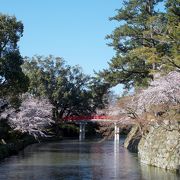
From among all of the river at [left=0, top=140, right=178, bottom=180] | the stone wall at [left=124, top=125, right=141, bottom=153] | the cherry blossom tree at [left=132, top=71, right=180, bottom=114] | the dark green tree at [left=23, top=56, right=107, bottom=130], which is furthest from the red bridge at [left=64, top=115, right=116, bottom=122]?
the river at [left=0, top=140, right=178, bottom=180]

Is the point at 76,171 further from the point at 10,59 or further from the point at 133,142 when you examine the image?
the point at 133,142

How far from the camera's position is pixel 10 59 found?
91.7 ft

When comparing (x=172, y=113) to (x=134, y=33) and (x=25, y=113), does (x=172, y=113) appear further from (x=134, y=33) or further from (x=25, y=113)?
(x=25, y=113)

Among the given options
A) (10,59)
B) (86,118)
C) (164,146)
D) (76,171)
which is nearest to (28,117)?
(10,59)

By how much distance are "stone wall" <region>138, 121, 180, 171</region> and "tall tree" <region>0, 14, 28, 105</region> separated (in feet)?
31.3

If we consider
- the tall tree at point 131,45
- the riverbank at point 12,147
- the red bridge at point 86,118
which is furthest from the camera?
the red bridge at point 86,118

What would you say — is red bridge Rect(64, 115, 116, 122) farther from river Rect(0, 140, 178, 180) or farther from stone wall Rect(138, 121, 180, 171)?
stone wall Rect(138, 121, 180, 171)

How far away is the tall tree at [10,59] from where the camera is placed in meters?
27.7

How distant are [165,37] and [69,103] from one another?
131 ft

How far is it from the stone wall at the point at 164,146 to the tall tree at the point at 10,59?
955cm

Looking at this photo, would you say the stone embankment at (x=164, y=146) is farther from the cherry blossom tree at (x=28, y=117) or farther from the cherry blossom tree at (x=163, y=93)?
the cherry blossom tree at (x=28, y=117)

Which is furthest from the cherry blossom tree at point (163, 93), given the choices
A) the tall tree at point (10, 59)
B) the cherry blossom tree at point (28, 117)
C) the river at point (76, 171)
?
the cherry blossom tree at point (28, 117)

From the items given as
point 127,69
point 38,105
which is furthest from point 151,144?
point 38,105

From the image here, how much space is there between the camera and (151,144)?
955 inches
